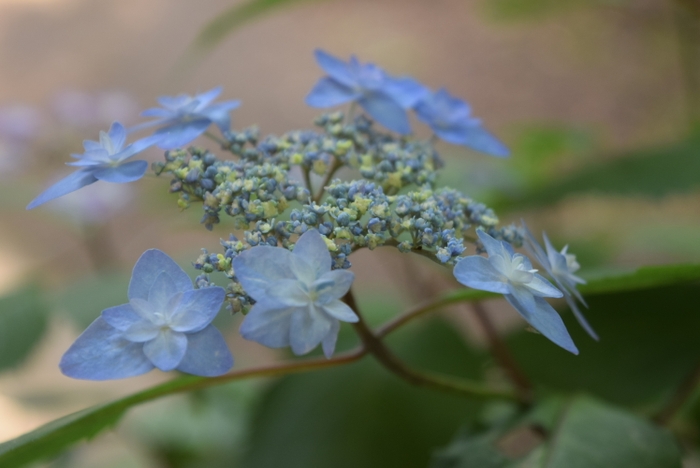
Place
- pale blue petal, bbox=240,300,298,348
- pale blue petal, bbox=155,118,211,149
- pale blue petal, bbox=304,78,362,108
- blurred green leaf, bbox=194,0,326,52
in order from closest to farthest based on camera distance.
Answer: pale blue petal, bbox=240,300,298,348, pale blue petal, bbox=155,118,211,149, pale blue petal, bbox=304,78,362,108, blurred green leaf, bbox=194,0,326,52

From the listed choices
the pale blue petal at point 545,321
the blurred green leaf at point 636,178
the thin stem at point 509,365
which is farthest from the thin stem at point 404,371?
the blurred green leaf at point 636,178

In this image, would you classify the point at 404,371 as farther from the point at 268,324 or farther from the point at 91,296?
the point at 91,296

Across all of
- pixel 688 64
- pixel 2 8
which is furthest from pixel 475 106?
pixel 2 8

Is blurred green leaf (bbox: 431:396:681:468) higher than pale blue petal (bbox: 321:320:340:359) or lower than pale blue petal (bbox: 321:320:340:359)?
lower

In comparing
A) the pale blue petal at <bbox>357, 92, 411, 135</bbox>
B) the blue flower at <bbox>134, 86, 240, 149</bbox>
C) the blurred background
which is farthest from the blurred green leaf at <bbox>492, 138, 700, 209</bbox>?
the blue flower at <bbox>134, 86, 240, 149</bbox>

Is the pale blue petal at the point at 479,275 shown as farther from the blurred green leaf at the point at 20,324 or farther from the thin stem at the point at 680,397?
the blurred green leaf at the point at 20,324

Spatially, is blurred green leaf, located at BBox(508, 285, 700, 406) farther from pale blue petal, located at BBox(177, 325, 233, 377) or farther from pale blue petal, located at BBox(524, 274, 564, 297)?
pale blue petal, located at BBox(177, 325, 233, 377)
